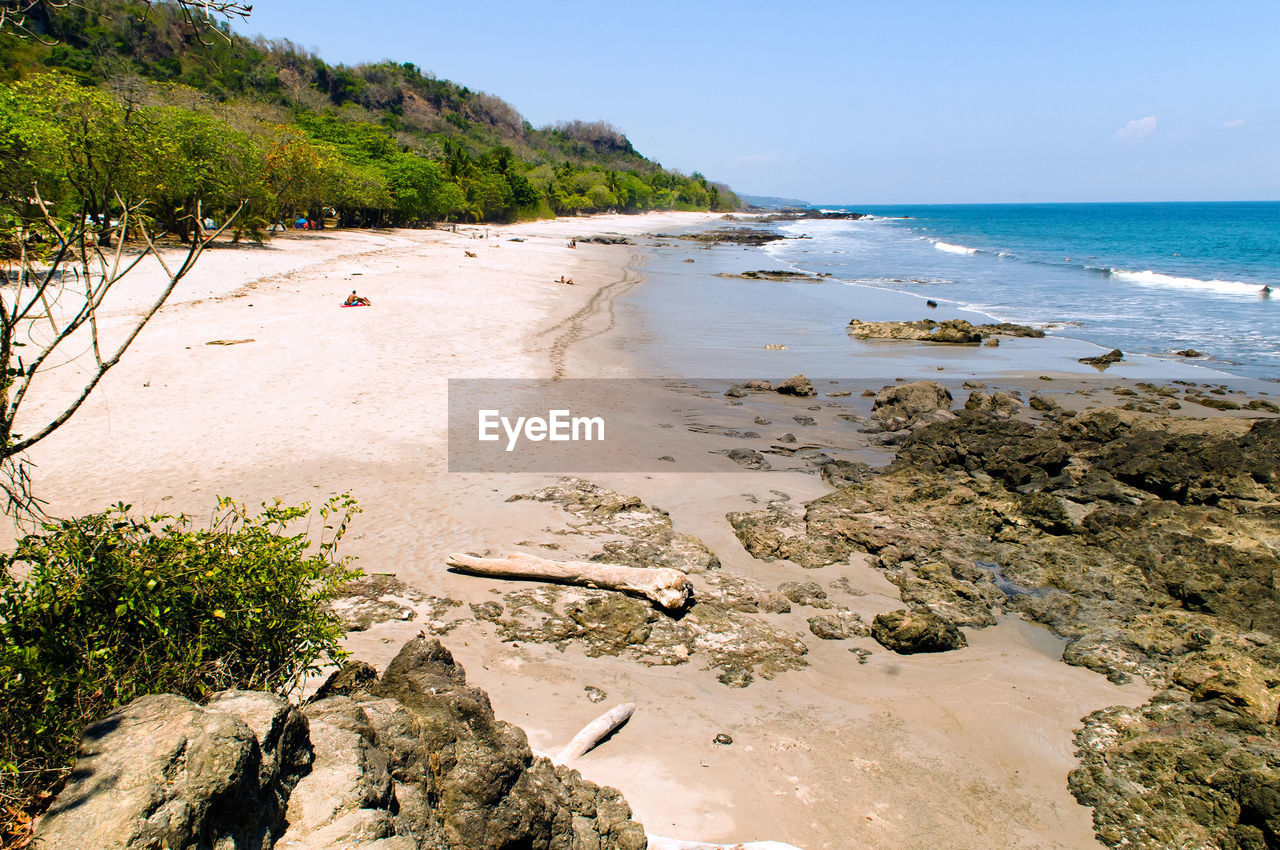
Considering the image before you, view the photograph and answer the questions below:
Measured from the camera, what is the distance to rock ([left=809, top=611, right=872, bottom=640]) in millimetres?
7306

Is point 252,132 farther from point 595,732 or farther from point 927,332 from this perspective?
point 595,732

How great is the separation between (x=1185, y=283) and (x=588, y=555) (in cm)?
4727

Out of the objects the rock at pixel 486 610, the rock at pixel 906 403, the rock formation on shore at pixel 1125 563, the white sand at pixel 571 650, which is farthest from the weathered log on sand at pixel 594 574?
the rock at pixel 906 403

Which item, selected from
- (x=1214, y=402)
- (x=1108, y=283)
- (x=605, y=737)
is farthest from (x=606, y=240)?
(x=605, y=737)

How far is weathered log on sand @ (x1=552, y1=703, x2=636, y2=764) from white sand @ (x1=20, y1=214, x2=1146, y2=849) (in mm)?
95

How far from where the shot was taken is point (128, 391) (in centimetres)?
1277

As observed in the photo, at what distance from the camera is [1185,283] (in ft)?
138

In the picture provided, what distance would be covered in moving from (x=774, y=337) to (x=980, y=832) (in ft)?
64.4

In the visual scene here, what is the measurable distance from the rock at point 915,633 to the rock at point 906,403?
753 cm

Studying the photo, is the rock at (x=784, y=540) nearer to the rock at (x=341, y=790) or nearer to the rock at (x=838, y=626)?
the rock at (x=838, y=626)

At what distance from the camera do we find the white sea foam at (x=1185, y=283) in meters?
39.0

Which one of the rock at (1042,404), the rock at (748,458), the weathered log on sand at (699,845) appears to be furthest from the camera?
the rock at (1042,404)

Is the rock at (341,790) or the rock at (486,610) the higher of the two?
the rock at (341,790)

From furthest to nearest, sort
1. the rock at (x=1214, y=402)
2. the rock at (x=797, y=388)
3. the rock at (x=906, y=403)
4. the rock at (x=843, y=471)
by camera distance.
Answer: the rock at (x=797, y=388) < the rock at (x=1214, y=402) < the rock at (x=906, y=403) < the rock at (x=843, y=471)
